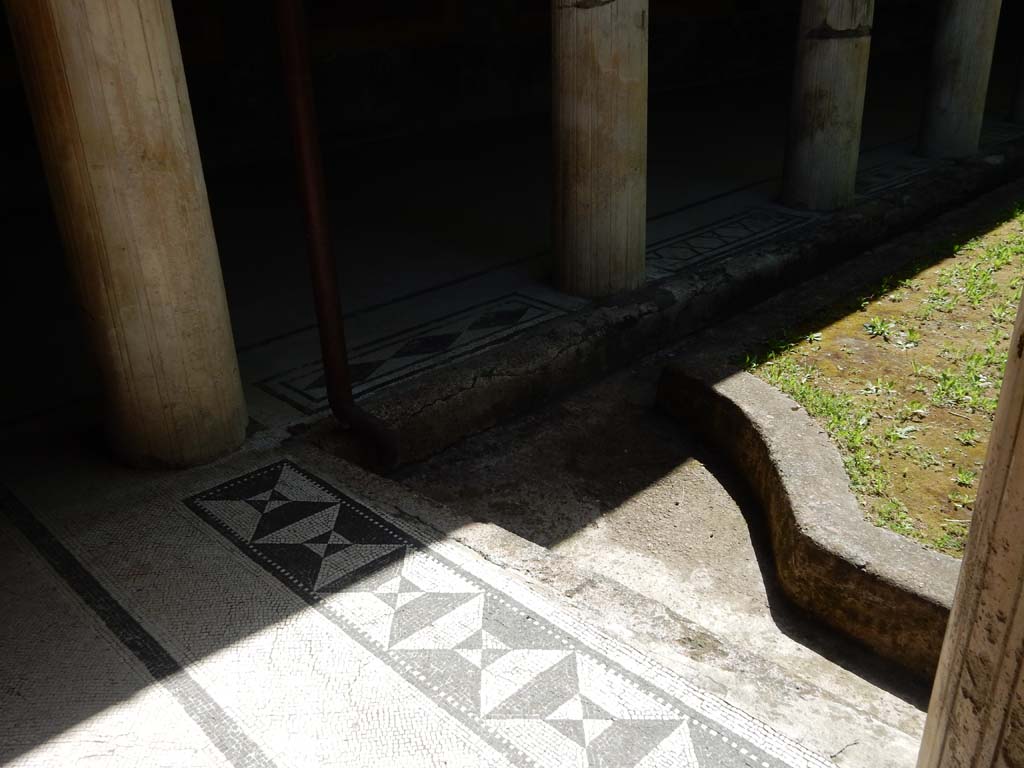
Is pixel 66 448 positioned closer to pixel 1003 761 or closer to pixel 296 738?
pixel 296 738

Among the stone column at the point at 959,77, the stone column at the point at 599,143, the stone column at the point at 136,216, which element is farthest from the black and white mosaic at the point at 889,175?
the stone column at the point at 136,216

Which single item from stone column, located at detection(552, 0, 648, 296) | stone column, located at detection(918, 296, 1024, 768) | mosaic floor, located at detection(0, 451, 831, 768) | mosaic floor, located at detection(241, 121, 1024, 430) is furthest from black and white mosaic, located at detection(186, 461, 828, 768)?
stone column, located at detection(552, 0, 648, 296)

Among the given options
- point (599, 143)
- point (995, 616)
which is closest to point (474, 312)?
point (599, 143)

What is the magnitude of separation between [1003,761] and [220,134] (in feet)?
23.6

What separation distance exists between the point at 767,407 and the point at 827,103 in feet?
9.61

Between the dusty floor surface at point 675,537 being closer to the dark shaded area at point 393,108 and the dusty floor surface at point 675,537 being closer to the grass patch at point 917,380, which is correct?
the dark shaded area at point 393,108

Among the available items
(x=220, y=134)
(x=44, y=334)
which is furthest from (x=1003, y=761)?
(x=220, y=134)

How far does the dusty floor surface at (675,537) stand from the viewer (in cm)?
246

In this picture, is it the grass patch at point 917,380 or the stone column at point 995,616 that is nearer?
the stone column at point 995,616

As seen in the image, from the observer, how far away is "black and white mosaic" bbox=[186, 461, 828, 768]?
2068mm

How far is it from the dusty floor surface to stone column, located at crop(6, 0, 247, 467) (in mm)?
927

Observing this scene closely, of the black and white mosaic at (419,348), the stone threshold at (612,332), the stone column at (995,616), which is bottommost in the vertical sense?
the stone threshold at (612,332)

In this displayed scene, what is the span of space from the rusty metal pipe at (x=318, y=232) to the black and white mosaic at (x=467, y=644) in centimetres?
43

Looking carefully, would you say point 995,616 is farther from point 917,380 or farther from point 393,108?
point 393,108
